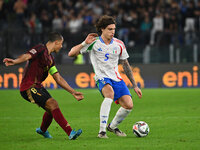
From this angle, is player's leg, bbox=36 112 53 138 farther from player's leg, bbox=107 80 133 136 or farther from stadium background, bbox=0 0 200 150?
stadium background, bbox=0 0 200 150

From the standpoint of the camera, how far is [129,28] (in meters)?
22.0

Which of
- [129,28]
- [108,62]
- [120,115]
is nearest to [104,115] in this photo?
[120,115]

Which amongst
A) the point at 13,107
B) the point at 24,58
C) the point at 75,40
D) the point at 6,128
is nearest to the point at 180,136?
the point at 24,58

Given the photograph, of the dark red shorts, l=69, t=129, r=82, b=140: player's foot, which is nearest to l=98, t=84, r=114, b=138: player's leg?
l=69, t=129, r=82, b=140: player's foot

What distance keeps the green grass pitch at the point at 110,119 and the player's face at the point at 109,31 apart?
172cm

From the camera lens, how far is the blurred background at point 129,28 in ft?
68.3

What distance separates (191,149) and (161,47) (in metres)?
14.1

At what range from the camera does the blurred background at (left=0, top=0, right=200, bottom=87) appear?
20812 millimetres

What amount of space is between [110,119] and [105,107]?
3.35m

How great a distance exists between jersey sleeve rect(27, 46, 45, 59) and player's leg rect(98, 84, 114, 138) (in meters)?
1.24

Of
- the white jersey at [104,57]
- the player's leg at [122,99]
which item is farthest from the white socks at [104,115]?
the white jersey at [104,57]

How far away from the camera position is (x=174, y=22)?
22.3 metres

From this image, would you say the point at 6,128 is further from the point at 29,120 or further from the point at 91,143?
the point at 91,143

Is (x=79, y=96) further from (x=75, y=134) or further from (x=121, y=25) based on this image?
(x=121, y=25)
